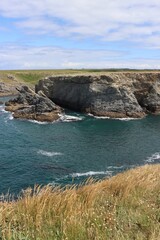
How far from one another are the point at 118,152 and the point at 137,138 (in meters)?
10.2

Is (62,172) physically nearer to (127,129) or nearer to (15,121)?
(127,129)

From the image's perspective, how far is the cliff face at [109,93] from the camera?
265 ft

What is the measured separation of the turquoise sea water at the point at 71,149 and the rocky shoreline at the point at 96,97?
5619 millimetres

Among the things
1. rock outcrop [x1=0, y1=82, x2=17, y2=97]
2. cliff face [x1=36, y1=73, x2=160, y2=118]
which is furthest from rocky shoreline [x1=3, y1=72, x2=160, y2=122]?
rock outcrop [x1=0, y1=82, x2=17, y2=97]

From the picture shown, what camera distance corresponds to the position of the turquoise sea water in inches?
1491

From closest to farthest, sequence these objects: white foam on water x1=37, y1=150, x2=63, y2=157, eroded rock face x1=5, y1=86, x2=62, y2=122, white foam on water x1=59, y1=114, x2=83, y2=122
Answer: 1. white foam on water x1=37, y1=150, x2=63, y2=157
2. white foam on water x1=59, y1=114, x2=83, y2=122
3. eroded rock face x1=5, y1=86, x2=62, y2=122

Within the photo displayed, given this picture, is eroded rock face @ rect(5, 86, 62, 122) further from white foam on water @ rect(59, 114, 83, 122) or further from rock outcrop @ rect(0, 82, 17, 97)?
rock outcrop @ rect(0, 82, 17, 97)

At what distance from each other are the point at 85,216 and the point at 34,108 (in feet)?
234

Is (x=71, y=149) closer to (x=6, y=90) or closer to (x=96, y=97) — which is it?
(x=96, y=97)

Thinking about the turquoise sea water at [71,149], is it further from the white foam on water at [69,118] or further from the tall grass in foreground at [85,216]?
the tall grass in foreground at [85,216]

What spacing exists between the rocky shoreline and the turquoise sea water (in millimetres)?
5619

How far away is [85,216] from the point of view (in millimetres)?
7883

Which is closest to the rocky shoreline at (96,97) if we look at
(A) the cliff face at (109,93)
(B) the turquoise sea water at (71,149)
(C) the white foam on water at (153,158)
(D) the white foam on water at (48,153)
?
(A) the cliff face at (109,93)

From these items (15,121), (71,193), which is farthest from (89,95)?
(71,193)
